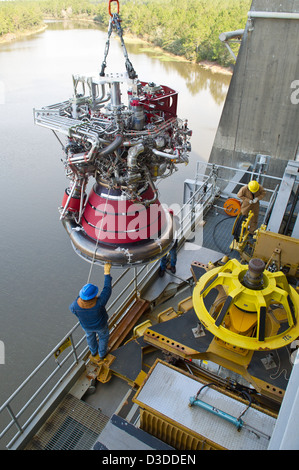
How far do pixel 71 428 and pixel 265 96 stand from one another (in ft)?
36.5

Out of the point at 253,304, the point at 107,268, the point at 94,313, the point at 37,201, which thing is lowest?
the point at 37,201

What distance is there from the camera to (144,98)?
478cm

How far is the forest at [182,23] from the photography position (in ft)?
108

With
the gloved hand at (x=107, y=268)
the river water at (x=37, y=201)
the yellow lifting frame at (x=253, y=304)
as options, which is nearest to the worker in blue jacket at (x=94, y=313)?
the gloved hand at (x=107, y=268)

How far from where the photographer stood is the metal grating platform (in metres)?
4.00

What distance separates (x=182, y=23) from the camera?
121ft

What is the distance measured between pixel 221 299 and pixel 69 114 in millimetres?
3535

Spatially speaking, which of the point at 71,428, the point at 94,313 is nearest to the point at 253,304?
the point at 94,313

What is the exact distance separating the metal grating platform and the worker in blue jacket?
0.66 meters

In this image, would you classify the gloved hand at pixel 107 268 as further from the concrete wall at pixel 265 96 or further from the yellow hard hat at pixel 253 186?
the concrete wall at pixel 265 96

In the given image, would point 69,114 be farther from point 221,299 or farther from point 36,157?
point 36,157

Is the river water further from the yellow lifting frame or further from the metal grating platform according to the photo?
the metal grating platform

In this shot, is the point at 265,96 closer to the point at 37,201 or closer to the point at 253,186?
the point at 253,186

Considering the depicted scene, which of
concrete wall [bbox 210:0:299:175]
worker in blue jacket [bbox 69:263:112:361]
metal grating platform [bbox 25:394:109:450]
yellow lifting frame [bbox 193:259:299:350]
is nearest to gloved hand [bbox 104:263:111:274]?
worker in blue jacket [bbox 69:263:112:361]
